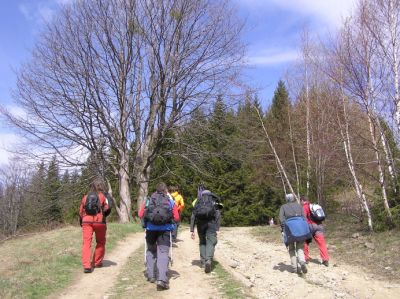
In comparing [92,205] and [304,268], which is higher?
[92,205]

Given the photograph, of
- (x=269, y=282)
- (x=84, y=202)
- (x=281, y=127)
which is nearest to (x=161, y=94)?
(x=281, y=127)

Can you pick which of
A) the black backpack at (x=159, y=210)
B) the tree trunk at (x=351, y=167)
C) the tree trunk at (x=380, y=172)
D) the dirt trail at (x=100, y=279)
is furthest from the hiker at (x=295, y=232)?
the tree trunk at (x=351, y=167)

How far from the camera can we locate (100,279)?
8484 millimetres

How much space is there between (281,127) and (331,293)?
2183 cm

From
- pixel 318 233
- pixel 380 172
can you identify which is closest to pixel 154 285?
pixel 318 233

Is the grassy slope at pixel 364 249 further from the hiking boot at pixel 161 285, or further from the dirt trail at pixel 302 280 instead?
the hiking boot at pixel 161 285

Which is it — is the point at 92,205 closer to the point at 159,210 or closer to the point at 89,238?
the point at 89,238

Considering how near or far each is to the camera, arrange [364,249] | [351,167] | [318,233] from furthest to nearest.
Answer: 1. [351,167]
2. [364,249]
3. [318,233]

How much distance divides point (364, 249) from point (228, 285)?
6.36m

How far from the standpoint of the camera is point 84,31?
68.2ft

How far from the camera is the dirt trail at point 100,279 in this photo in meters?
7.38

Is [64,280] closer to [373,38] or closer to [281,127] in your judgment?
[373,38]

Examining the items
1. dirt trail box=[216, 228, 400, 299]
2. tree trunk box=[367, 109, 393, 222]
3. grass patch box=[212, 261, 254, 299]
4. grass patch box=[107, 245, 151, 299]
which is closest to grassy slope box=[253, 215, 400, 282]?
dirt trail box=[216, 228, 400, 299]

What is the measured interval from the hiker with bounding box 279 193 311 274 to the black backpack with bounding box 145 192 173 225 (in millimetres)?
2996
